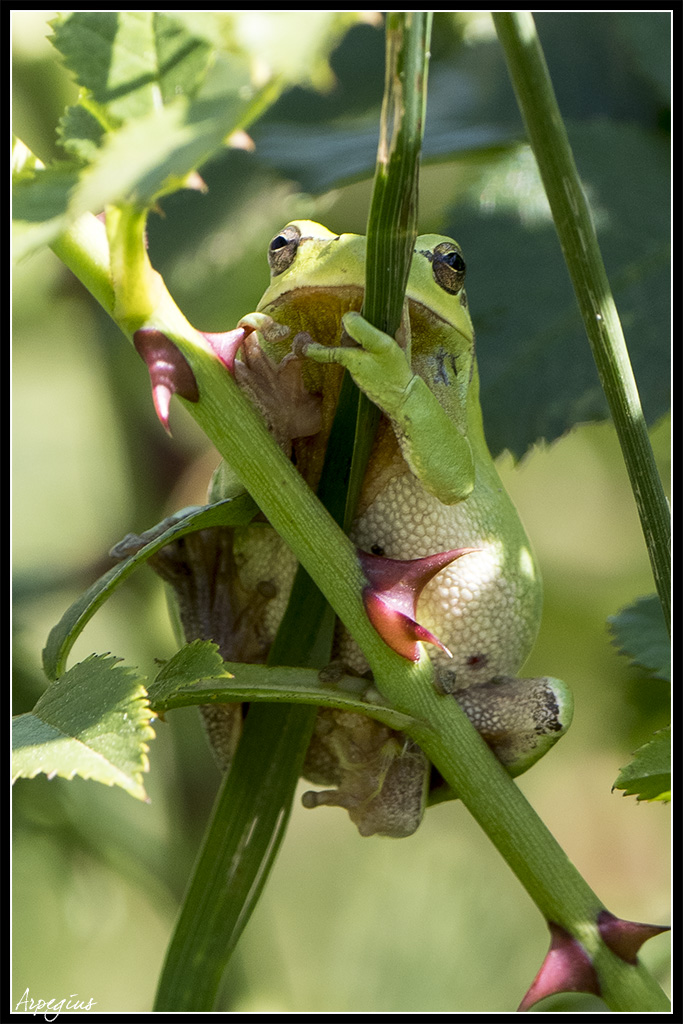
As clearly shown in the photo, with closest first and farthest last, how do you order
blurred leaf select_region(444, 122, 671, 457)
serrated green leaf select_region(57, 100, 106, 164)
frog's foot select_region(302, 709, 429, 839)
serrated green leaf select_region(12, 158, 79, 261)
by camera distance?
serrated green leaf select_region(12, 158, 79, 261) → serrated green leaf select_region(57, 100, 106, 164) → frog's foot select_region(302, 709, 429, 839) → blurred leaf select_region(444, 122, 671, 457)

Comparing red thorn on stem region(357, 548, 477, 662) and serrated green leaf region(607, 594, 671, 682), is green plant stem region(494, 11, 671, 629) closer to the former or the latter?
red thorn on stem region(357, 548, 477, 662)

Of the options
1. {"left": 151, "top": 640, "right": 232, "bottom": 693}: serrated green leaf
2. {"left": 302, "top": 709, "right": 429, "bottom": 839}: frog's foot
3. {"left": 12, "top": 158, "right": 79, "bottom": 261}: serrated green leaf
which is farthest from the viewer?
{"left": 302, "top": 709, "right": 429, "bottom": 839}: frog's foot

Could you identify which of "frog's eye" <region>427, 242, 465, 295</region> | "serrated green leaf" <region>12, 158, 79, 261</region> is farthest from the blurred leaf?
"serrated green leaf" <region>12, 158, 79, 261</region>

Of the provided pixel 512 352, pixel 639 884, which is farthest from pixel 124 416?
pixel 639 884

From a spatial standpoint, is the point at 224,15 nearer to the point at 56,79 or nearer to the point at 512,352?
the point at 512,352

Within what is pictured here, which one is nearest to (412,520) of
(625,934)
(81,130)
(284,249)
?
(284,249)

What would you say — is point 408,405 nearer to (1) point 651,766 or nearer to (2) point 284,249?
(2) point 284,249
